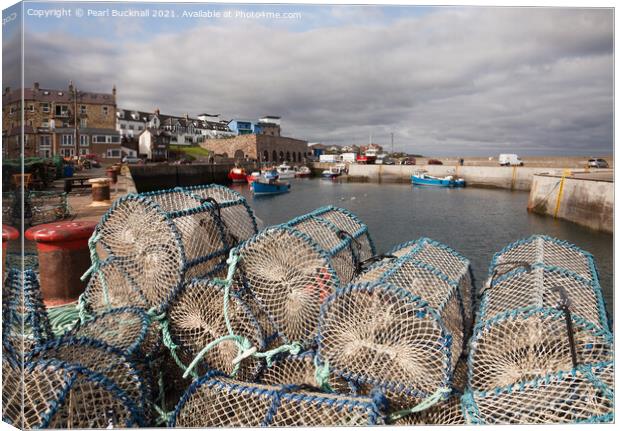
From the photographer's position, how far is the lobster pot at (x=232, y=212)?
3.55 m

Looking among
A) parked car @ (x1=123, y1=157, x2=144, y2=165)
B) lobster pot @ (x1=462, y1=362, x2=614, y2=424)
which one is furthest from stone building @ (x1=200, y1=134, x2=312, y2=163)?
lobster pot @ (x1=462, y1=362, x2=614, y2=424)

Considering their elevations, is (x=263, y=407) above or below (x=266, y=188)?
below

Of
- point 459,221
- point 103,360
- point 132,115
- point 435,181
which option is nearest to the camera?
point 103,360

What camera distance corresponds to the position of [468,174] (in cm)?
3850

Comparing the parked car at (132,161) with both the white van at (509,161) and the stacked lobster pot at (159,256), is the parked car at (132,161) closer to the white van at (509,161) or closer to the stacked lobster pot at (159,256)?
the white van at (509,161)

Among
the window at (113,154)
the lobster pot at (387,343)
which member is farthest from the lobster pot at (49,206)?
the window at (113,154)

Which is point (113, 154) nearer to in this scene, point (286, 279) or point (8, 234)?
point (8, 234)

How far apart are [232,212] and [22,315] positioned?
188cm

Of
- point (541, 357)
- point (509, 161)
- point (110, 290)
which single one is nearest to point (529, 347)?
point (541, 357)

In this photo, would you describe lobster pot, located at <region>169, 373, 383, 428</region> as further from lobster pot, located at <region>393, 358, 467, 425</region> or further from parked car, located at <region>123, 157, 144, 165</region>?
parked car, located at <region>123, 157, 144, 165</region>

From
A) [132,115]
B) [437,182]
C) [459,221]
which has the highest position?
[132,115]

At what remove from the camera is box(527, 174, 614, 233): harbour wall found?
13.7 meters

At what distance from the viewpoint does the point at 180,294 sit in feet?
9.03

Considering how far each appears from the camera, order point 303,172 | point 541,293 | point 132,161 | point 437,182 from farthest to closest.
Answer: point 303,172, point 132,161, point 437,182, point 541,293
